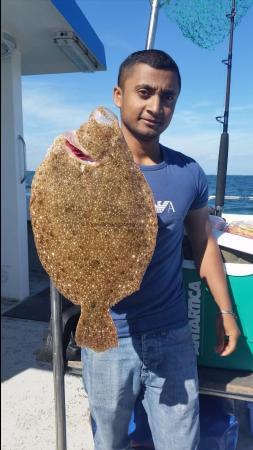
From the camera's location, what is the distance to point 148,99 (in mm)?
1546

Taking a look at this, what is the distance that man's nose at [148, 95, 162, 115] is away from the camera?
1527mm

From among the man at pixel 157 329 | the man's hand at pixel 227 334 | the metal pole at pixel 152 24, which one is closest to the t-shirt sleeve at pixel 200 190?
the man at pixel 157 329

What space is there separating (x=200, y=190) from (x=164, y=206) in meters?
0.22

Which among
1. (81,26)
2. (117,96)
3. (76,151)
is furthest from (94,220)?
(81,26)

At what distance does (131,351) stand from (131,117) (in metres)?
0.97

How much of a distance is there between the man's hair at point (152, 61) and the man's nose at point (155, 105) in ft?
0.39

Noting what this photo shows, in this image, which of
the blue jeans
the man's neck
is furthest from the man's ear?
the blue jeans

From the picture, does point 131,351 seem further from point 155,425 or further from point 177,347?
point 155,425

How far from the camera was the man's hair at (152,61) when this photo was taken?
5.05 feet

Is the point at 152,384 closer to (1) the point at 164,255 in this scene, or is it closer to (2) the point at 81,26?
(1) the point at 164,255

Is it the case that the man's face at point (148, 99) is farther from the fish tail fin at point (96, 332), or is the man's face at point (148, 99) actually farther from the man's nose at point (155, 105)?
the fish tail fin at point (96, 332)

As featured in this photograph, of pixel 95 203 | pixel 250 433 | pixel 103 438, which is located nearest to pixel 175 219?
pixel 95 203

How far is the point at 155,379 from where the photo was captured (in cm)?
169

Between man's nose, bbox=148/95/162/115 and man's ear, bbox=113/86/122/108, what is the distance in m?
0.17
